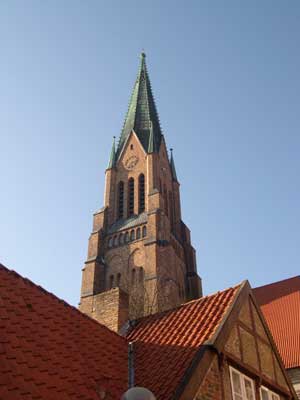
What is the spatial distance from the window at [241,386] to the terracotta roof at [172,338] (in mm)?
936

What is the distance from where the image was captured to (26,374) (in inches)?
247

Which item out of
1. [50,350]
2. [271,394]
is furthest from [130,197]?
[50,350]

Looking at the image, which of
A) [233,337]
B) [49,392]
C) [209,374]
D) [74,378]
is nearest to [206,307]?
[233,337]

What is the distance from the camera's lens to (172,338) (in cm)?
893

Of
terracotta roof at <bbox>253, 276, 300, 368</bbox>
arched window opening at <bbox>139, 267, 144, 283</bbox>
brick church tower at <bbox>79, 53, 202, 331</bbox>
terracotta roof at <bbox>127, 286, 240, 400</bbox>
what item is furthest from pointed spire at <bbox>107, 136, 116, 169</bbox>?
terracotta roof at <bbox>127, 286, 240, 400</bbox>

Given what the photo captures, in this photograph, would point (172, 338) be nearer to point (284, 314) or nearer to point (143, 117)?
point (284, 314)

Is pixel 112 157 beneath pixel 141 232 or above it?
above

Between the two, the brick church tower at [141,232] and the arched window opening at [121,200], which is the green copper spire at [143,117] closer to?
the brick church tower at [141,232]

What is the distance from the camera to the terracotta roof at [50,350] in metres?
6.26

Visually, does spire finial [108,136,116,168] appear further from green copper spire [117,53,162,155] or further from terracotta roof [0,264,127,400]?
terracotta roof [0,264,127,400]

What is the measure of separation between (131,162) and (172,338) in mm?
45426

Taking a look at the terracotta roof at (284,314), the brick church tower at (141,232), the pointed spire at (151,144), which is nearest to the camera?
the terracotta roof at (284,314)

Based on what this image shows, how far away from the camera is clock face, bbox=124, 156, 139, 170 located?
53.2m

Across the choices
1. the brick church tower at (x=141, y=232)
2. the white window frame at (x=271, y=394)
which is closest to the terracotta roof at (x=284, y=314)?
the brick church tower at (x=141, y=232)
